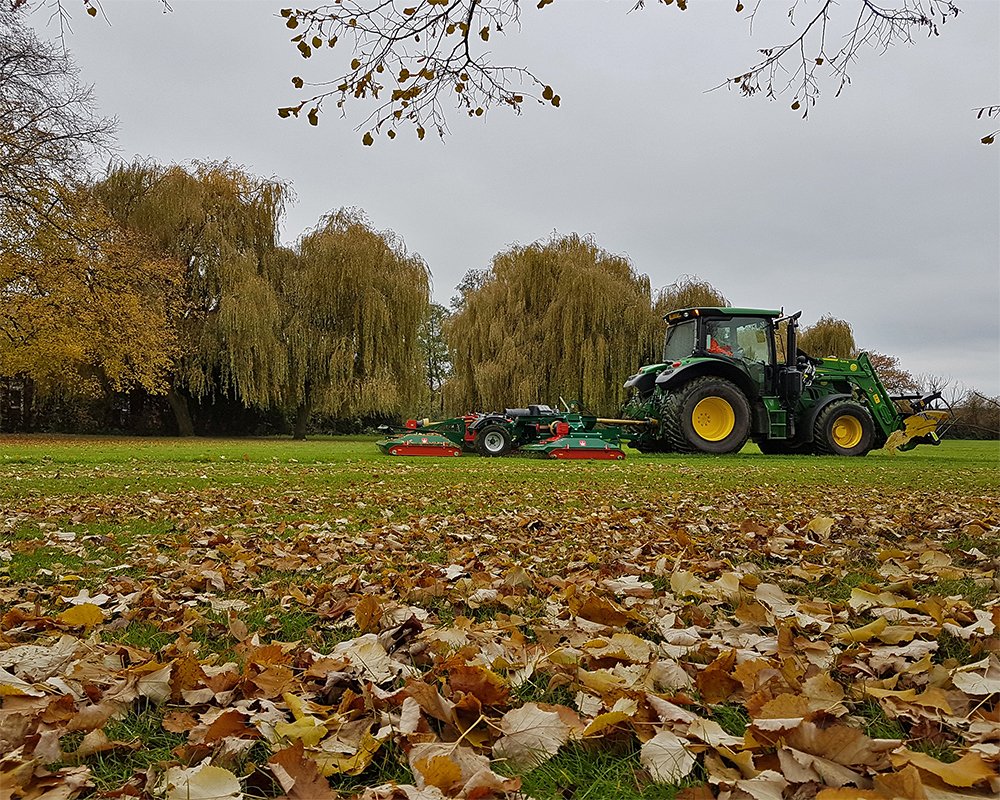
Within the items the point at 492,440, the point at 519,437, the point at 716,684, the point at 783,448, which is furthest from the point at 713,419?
the point at 716,684

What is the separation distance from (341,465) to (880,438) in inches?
402

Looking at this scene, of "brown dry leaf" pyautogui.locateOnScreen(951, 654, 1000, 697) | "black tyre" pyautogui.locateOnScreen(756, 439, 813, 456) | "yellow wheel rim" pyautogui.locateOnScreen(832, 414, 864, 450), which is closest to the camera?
"brown dry leaf" pyautogui.locateOnScreen(951, 654, 1000, 697)

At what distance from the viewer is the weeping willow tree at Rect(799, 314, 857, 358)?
29844 mm

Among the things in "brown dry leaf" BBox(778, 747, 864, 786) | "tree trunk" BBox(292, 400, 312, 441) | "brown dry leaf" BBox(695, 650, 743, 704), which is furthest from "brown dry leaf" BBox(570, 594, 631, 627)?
"tree trunk" BBox(292, 400, 312, 441)

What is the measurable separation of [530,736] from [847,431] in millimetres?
13801

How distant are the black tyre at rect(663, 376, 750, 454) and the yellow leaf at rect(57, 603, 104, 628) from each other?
11.0 meters

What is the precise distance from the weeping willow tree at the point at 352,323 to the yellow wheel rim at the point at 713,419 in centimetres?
1090

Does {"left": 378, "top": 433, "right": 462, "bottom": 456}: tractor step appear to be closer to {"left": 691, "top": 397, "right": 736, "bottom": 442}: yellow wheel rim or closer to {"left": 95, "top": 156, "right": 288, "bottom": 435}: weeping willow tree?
{"left": 691, "top": 397, "right": 736, "bottom": 442}: yellow wheel rim

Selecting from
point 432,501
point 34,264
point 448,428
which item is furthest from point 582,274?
point 432,501

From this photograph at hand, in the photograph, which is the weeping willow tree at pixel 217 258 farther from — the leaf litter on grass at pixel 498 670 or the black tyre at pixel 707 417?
the leaf litter on grass at pixel 498 670

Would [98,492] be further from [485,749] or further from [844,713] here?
[844,713]

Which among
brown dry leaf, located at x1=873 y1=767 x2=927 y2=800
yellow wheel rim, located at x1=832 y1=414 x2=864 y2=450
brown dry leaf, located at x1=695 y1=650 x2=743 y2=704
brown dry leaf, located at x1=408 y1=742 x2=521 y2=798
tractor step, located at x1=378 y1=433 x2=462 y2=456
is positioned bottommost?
brown dry leaf, located at x1=408 y1=742 x2=521 y2=798

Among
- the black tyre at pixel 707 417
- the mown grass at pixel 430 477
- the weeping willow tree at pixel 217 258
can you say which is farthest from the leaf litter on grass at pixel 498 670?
the weeping willow tree at pixel 217 258

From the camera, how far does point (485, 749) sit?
135 centimetres
